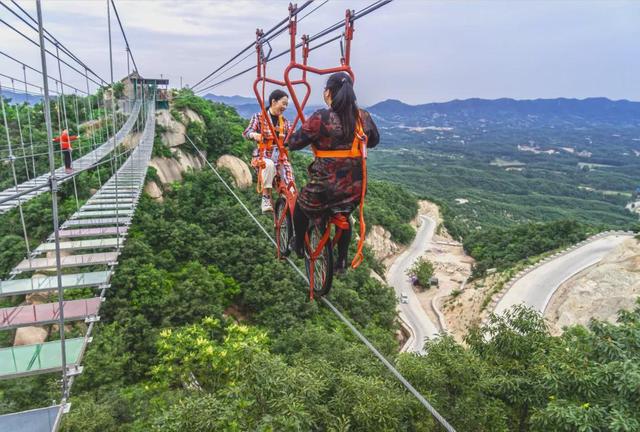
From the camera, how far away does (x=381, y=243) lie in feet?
104


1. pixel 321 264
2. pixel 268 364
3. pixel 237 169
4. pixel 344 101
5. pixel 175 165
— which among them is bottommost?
pixel 268 364

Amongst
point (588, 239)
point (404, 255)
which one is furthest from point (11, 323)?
point (404, 255)

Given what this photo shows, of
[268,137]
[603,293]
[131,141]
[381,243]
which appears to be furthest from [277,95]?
[381,243]

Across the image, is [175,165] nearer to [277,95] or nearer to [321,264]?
[277,95]

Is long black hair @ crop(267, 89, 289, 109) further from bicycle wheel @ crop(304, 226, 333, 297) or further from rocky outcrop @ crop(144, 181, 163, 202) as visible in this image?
rocky outcrop @ crop(144, 181, 163, 202)

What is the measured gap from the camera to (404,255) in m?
33.4

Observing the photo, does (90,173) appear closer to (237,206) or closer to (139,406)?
(237,206)

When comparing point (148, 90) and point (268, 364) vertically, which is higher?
point (148, 90)

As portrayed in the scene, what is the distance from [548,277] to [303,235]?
1924 centimetres

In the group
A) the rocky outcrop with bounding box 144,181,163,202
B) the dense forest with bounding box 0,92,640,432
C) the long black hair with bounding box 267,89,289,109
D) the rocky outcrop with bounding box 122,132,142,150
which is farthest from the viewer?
the rocky outcrop with bounding box 144,181,163,202

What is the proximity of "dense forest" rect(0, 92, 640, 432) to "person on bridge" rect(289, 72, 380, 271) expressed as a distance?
286 cm

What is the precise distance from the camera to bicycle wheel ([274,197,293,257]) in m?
4.21

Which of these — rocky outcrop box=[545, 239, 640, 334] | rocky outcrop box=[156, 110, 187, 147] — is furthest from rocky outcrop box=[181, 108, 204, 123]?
rocky outcrop box=[545, 239, 640, 334]

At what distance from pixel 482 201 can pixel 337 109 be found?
237ft
